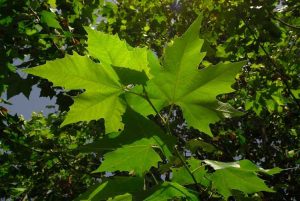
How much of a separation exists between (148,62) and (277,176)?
28.2 ft

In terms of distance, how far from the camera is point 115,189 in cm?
113

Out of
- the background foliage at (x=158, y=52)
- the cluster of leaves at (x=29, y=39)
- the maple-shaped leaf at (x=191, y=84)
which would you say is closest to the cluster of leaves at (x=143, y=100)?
the maple-shaped leaf at (x=191, y=84)

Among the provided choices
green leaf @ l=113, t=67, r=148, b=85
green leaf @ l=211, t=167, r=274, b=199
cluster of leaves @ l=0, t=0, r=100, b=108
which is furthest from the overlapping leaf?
cluster of leaves @ l=0, t=0, r=100, b=108

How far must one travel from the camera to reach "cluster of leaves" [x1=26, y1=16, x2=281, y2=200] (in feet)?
3.53

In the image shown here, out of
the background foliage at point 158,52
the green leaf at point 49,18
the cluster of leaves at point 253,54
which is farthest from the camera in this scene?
the cluster of leaves at point 253,54

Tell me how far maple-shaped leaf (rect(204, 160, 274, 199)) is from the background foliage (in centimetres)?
22

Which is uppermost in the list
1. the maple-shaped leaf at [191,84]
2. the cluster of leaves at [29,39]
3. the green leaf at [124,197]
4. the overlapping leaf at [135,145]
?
the cluster of leaves at [29,39]

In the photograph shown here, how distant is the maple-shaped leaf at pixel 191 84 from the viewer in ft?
3.54

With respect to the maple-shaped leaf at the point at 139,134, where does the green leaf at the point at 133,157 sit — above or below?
below

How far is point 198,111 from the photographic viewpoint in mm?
1203

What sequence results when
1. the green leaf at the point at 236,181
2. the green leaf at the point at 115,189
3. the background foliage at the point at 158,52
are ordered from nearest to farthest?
the green leaf at the point at 115,189
the green leaf at the point at 236,181
the background foliage at the point at 158,52

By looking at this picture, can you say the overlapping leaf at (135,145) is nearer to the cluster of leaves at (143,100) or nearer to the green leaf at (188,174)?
the cluster of leaves at (143,100)

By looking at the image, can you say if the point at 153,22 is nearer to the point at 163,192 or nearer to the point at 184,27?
the point at 184,27

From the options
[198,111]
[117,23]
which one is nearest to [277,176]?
[117,23]
